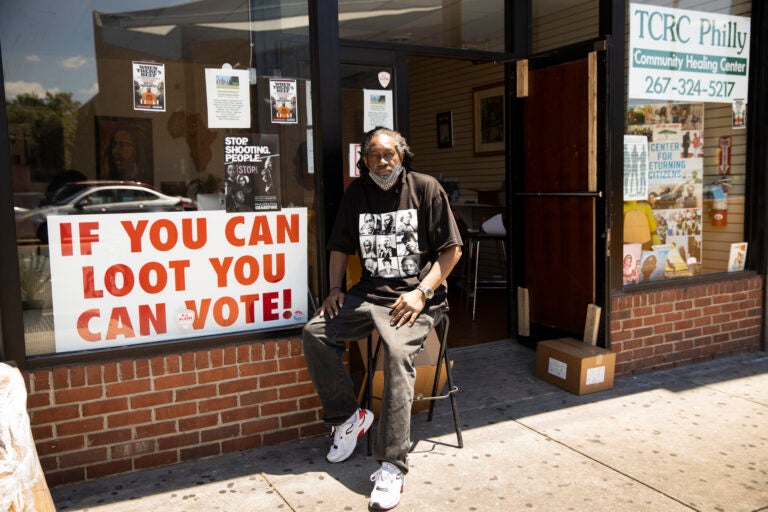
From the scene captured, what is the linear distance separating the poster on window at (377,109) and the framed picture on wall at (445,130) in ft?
17.5

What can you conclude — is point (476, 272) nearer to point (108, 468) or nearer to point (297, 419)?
point (297, 419)

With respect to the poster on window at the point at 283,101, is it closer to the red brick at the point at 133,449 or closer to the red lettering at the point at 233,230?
the red lettering at the point at 233,230

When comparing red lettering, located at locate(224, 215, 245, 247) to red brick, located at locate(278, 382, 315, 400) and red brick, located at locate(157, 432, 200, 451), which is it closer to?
red brick, located at locate(278, 382, 315, 400)

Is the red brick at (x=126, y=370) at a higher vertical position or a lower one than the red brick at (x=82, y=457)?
higher

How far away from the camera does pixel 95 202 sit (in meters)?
3.42

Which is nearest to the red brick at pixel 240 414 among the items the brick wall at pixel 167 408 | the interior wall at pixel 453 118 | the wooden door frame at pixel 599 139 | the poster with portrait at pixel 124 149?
the brick wall at pixel 167 408

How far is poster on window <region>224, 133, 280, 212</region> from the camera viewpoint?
376cm

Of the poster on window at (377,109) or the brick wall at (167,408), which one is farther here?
the poster on window at (377,109)

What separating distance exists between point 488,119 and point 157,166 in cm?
623

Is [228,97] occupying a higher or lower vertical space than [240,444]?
higher

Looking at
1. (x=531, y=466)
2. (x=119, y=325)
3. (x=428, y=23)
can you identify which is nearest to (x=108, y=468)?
(x=119, y=325)

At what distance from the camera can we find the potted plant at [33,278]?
3.28 m

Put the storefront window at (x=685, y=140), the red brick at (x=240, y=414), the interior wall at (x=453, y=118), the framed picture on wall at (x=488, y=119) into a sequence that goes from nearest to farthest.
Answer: the red brick at (x=240, y=414) < the storefront window at (x=685, y=140) < the framed picture on wall at (x=488, y=119) < the interior wall at (x=453, y=118)

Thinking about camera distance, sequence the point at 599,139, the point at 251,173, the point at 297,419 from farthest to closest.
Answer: the point at 599,139, the point at 297,419, the point at 251,173
